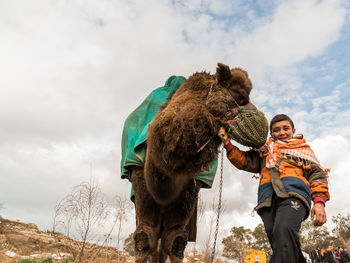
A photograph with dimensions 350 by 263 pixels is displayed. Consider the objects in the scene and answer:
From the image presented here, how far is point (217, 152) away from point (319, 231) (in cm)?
3532

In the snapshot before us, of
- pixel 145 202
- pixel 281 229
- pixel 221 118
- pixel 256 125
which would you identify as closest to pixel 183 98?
pixel 221 118

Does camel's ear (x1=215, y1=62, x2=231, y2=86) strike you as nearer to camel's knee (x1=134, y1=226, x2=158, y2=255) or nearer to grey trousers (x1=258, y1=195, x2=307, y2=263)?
grey trousers (x1=258, y1=195, x2=307, y2=263)

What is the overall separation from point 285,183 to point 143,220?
2.21 meters

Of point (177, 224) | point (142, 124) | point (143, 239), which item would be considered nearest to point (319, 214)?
point (177, 224)

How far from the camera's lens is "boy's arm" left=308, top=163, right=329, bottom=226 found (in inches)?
108

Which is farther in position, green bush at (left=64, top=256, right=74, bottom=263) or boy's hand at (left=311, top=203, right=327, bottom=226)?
green bush at (left=64, top=256, right=74, bottom=263)

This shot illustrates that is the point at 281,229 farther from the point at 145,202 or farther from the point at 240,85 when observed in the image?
the point at 145,202

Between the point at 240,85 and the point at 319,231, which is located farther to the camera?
the point at 319,231

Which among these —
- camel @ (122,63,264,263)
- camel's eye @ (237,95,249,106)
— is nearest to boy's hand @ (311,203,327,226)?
camel @ (122,63,264,263)

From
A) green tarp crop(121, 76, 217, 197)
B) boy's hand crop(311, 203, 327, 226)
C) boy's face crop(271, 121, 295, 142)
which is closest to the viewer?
boy's hand crop(311, 203, 327, 226)

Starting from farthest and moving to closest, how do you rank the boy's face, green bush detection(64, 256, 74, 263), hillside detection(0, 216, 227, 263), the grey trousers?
hillside detection(0, 216, 227, 263) < green bush detection(64, 256, 74, 263) < the boy's face < the grey trousers

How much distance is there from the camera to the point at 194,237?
5.83m

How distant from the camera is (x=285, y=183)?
2904 mm

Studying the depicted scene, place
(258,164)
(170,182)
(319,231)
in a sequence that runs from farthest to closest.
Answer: (319,231)
(170,182)
(258,164)
